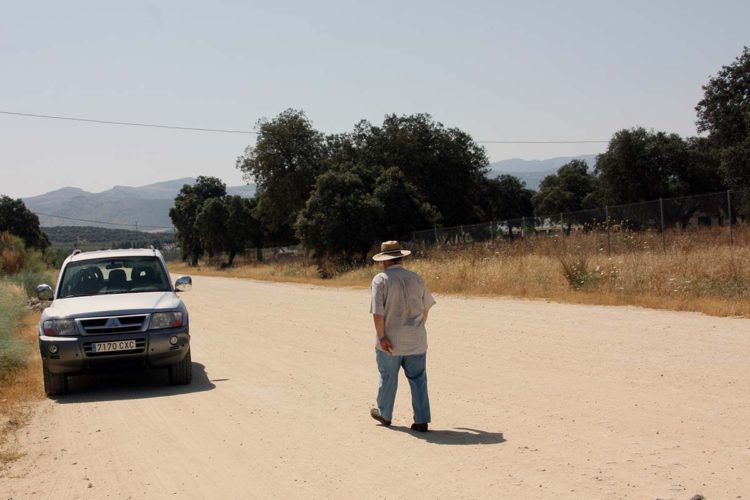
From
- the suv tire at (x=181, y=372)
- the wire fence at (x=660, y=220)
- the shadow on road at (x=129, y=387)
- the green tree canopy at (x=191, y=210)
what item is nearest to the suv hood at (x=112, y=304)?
the suv tire at (x=181, y=372)

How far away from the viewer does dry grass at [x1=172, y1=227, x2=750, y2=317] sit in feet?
60.4

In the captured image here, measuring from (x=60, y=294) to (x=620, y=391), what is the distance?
8135 mm

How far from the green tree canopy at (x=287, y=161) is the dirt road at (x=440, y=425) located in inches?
2005

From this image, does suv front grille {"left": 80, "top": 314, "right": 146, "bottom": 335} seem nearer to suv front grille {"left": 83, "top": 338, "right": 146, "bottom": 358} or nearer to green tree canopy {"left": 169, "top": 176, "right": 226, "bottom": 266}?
suv front grille {"left": 83, "top": 338, "right": 146, "bottom": 358}

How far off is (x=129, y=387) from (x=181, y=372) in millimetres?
990

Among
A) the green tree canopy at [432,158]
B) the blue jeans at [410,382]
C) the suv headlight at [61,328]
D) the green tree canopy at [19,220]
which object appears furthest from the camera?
the green tree canopy at [19,220]

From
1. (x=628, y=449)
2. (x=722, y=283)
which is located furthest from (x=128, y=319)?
(x=722, y=283)

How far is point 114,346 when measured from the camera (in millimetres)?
10719

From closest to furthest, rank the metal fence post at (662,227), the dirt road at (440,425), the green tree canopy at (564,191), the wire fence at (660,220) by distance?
the dirt road at (440,425)
the metal fence post at (662,227)
the wire fence at (660,220)
the green tree canopy at (564,191)

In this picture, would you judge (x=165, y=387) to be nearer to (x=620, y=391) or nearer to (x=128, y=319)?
(x=128, y=319)

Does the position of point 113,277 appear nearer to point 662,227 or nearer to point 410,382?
point 410,382

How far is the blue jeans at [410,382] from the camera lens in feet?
26.1

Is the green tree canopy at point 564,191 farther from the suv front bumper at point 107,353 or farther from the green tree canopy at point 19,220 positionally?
the suv front bumper at point 107,353

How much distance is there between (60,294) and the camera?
12242 mm
